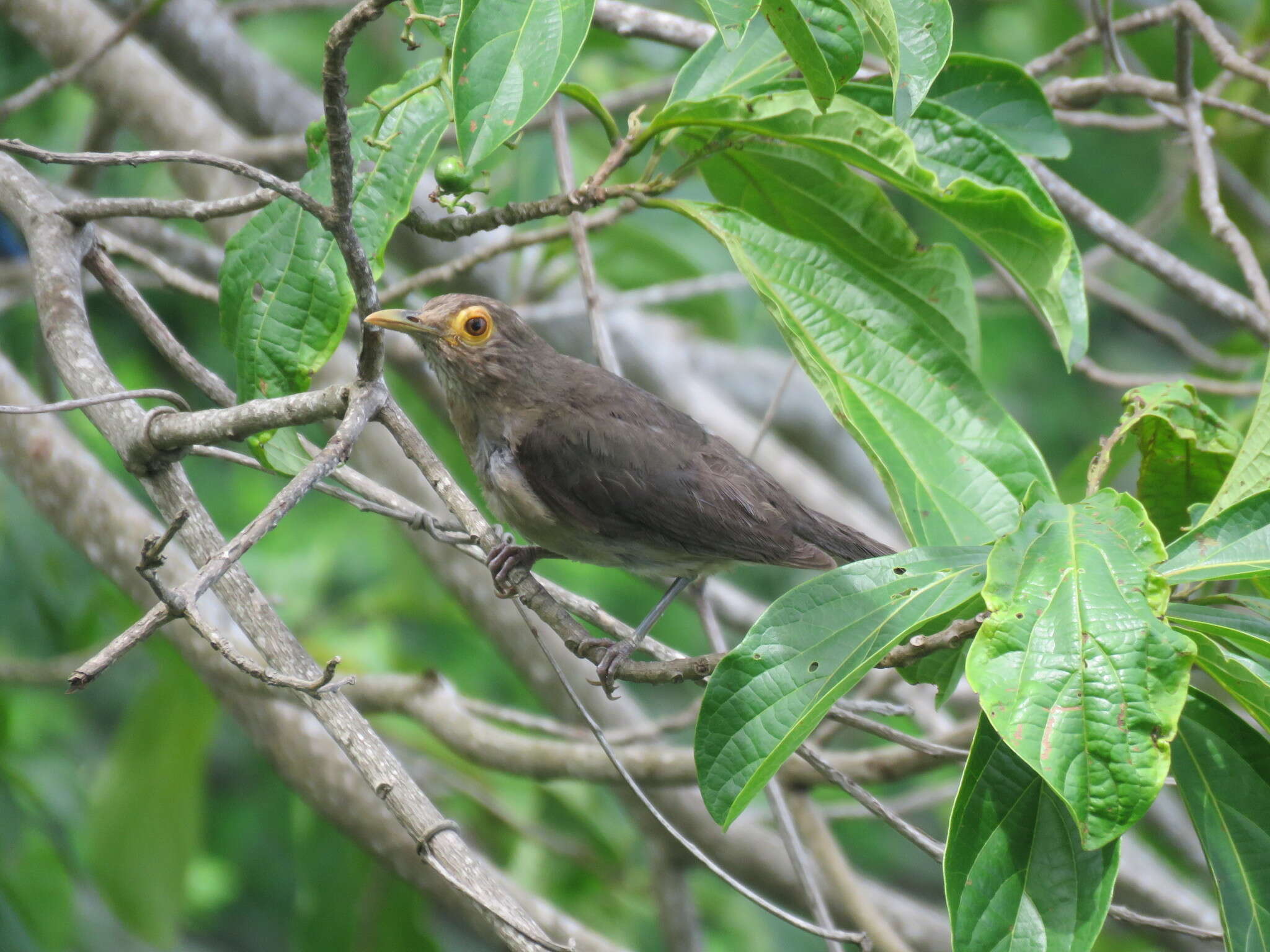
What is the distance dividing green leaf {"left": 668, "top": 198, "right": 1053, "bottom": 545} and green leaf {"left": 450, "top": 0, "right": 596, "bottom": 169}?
0.74 meters

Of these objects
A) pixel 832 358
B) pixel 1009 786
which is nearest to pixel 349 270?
pixel 832 358

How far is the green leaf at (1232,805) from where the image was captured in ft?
7.19

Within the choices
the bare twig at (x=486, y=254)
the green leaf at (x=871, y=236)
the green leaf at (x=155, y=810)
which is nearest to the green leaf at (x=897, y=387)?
the green leaf at (x=871, y=236)

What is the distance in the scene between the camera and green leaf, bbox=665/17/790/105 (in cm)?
295

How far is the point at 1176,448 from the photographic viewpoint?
8.96 ft

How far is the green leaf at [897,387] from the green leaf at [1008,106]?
17.9 inches

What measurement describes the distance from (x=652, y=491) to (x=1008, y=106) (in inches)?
56.1

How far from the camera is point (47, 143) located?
270 inches

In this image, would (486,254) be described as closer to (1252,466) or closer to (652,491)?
(652,491)

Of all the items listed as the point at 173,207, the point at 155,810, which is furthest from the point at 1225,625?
the point at 155,810

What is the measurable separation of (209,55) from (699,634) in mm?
4536

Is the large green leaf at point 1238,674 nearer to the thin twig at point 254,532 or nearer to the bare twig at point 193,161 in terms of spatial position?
the thin twig at point 254,532

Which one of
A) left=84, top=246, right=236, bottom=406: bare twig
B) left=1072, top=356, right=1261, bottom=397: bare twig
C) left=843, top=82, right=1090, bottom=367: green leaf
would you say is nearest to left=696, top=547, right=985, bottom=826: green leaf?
left=843, top=82, right=1090, bottom=367: green leaf

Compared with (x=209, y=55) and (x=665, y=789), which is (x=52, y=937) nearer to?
(x=665, y=789)
